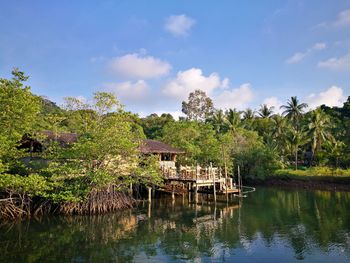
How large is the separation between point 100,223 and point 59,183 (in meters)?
4.08

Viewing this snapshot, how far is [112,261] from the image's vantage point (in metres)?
14.8

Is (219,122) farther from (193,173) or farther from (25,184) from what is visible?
(25,184)

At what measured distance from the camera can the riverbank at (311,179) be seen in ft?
141

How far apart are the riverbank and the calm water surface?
15.0m

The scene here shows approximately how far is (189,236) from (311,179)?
31.5 meters

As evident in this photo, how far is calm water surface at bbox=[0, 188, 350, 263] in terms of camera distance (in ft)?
50.5

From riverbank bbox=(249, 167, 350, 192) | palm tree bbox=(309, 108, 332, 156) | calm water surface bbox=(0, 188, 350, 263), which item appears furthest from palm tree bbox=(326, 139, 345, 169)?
calm water surface bbox=(0, 188, 350, 263)

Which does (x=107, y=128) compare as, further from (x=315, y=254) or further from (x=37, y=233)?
(x=315, y=254)

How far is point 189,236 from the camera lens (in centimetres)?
1895

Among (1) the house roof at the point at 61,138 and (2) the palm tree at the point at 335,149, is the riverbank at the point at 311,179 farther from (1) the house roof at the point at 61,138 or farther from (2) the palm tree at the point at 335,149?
(1) the house roof at the point at 61,138

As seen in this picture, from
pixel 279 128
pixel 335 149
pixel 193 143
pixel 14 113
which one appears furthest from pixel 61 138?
pixel 279 128

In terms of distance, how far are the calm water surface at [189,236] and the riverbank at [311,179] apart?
49.3 ft

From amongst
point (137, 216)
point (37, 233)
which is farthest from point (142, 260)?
point (137, 216)

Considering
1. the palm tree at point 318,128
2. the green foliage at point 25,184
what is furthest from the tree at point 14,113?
the palm tree at point 318,128
